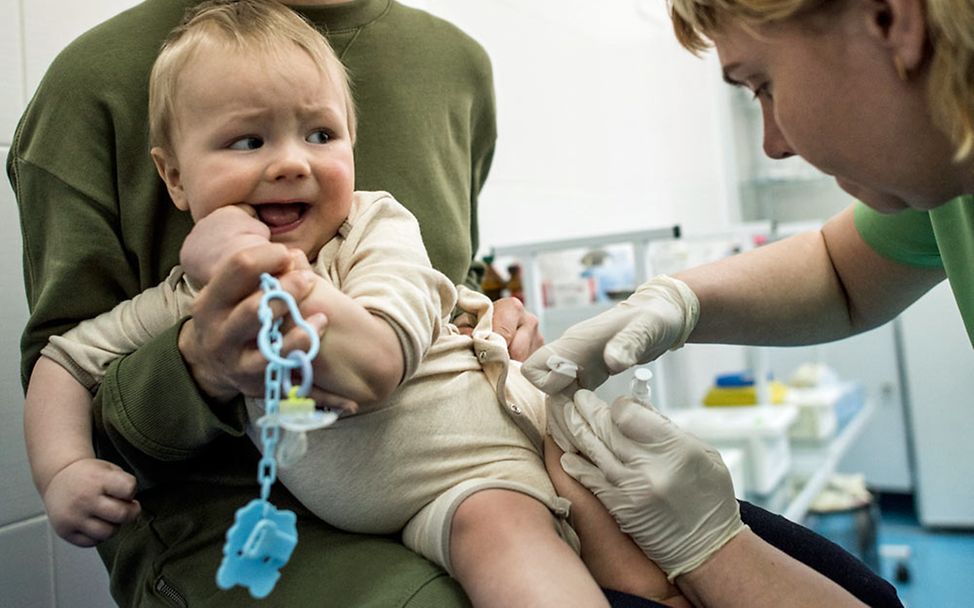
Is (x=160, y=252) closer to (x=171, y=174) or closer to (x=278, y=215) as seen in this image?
(x=171, y=174)

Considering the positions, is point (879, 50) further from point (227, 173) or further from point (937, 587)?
point (937, 587)

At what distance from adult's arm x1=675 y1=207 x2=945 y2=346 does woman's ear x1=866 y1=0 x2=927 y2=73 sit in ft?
1.60

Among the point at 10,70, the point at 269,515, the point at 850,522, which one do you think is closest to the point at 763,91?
the point at 269,515

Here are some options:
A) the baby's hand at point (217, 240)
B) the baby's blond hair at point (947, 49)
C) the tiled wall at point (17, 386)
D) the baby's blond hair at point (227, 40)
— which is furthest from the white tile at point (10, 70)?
the baby's blond hair at point (947, 49)

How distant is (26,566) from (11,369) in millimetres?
305

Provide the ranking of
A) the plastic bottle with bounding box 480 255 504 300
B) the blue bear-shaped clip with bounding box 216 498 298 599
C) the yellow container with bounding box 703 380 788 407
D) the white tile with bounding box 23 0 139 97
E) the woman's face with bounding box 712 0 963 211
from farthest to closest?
1. the yellow container with bounding box 703 380 788 407
2. the plastic bottle with bounding box 480 255 504 300
3. the white tile with bounding box 23 0 139 97
4. the woman's face with bounding box 712 0 963 211
5. the blue bear-shaped clip with bounding box 216 498 298 599

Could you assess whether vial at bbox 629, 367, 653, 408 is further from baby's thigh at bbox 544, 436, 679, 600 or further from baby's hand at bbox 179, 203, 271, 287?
baby's hand at bbox 179, 203, 271, 287

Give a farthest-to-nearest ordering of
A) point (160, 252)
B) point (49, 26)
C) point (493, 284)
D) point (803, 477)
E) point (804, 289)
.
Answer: point (803, 477)
point (493, 284)
point (49, 26)
point (804, 289)
point (160, 252)

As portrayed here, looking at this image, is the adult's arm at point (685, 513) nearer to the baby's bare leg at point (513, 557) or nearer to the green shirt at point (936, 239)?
the baby's bare leg at point (513, 557)

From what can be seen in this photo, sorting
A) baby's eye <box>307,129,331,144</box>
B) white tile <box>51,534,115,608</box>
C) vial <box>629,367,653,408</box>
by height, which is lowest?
white tile <box>51,534,115,608</box>

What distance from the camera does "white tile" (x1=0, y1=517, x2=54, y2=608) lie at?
3.94ft

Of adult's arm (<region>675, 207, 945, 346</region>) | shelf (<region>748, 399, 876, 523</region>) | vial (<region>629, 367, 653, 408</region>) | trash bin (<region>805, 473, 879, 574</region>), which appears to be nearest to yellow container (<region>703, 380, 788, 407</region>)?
shelf (<region>748, 399, 876, 523</region>)

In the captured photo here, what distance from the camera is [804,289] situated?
118 cm

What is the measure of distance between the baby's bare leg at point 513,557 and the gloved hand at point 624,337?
185 millimetres
